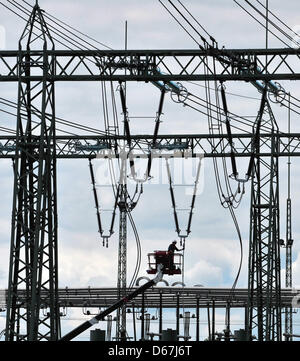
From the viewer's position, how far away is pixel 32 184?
26.4 m

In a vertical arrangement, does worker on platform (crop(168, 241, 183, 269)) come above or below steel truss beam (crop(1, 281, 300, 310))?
below

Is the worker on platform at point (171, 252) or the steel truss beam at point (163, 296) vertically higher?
the steel truss beam at point (163, 296)

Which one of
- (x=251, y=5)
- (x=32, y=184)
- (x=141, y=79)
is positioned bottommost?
(x=32, y=184)

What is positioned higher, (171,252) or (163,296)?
(163,296)

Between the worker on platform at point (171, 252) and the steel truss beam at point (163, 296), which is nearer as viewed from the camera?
the worker on platform at point (171, 252)

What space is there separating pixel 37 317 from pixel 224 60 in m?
7.56

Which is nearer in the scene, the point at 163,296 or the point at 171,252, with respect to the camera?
the point at 171,252

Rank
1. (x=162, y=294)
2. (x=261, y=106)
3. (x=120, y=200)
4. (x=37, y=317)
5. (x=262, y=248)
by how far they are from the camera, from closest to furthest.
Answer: (x=37, y=317) → (x=261, y=106) → (x=262, y=248) → (x=120, y=200) → (x=162, y=294)

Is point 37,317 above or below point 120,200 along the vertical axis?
below

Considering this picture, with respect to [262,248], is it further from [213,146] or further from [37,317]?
[37,317]

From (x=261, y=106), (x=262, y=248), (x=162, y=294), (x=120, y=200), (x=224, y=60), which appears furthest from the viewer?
(x=162, y=294)

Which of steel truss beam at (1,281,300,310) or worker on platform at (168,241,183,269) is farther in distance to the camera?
steel truss beam at (1,281,300,310)
